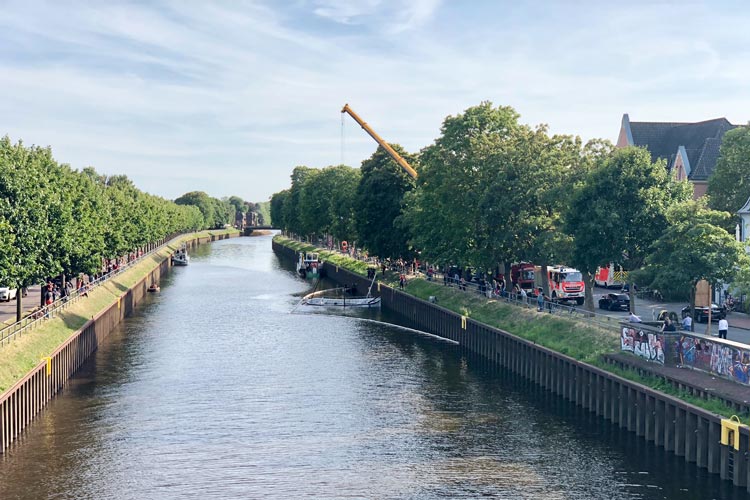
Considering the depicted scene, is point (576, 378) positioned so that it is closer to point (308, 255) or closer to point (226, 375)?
point (226, 375)

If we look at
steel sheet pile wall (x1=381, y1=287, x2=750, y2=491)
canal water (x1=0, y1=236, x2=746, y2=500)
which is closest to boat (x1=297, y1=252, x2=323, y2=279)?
steel sheet pile wall (x1=381, y1=287, x2=750, y2=491)

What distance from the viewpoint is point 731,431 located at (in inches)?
1537

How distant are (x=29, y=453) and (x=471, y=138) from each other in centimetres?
5772

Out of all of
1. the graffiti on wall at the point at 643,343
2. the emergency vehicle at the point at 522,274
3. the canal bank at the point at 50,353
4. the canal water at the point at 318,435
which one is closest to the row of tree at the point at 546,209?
the graffiti on wall at the point at 643,343

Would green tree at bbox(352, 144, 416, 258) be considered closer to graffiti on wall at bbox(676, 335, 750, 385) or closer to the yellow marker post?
graffiti on wall at bbox(676, 335, 750, 385)

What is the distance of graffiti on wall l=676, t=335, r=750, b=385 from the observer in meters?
43.7


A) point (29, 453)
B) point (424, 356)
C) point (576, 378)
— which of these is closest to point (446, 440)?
point (576, 378)

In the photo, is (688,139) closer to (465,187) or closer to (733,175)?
(733,175)

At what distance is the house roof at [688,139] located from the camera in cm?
10644

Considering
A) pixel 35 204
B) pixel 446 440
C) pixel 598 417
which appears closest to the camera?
pixel 446 440

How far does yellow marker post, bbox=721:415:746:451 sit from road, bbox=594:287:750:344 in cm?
2140

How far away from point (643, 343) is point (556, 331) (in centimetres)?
1330

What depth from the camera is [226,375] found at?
2571 inches

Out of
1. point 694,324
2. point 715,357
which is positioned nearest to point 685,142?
point 694,324
